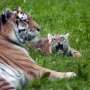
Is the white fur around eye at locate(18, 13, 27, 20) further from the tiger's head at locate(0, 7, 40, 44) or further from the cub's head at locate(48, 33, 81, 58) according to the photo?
the cub's head at locate(48, 33, 81, 58)

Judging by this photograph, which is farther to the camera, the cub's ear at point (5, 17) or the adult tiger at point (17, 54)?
the cub's ear at point (5, 17)

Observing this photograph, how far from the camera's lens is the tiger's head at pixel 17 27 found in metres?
8.73

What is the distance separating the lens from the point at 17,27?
29.5ft

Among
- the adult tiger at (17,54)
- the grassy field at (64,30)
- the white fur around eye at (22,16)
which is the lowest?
the grassy field at (64,30)

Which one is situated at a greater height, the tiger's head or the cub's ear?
the cub's ear

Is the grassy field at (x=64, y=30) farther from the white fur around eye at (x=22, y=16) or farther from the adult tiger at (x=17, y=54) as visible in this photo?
the white fur around eye at (x=22, y=16)

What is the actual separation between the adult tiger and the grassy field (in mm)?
132

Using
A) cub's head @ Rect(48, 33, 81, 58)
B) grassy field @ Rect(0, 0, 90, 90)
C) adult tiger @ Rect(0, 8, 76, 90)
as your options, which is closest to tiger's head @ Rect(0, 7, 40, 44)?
adult tiger @ Rect(0, 8, 76, 90)

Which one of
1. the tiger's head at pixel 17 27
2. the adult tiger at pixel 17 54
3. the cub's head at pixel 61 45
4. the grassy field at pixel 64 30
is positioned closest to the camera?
the adult tiger at pixel 17 54

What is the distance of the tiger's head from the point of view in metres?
8.73

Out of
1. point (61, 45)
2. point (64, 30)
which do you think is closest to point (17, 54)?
point (61, 45)

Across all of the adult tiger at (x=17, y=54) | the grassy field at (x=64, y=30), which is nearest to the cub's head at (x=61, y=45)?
the grassy field at (x=64, y=30)

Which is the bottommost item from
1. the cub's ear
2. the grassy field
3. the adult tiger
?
the grassy field

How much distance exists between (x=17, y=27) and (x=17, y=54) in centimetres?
79
